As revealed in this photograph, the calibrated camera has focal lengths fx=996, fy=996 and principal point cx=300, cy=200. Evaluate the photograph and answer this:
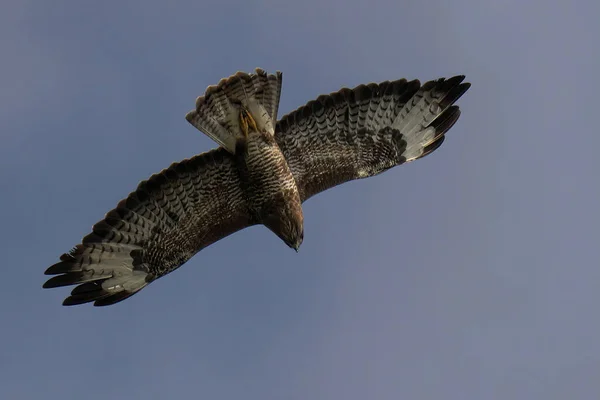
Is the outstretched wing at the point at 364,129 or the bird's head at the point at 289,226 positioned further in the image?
the outstretched wing at the point at 364,129

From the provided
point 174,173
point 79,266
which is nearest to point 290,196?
point 174,173

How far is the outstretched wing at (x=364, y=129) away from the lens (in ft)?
44.4

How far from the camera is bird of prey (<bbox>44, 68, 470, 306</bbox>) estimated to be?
12930mm

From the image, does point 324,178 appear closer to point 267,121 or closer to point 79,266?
point 267,121

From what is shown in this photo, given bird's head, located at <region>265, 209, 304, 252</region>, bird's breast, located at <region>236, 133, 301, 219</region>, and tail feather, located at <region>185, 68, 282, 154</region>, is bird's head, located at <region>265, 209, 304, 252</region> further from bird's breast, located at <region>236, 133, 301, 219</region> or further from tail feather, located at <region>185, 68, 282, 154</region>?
tail feather, located at <region>185, 68, 282, 154</region>

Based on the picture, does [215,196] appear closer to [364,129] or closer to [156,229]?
[156,229]

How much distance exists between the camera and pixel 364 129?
13.8m

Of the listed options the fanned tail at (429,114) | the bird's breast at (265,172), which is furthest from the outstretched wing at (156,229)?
the fanned tail at (429,114)

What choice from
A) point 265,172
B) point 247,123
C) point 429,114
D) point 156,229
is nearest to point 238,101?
point 247,123

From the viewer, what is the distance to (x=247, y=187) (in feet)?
43.4

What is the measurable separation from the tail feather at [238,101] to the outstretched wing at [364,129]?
1.12 ft

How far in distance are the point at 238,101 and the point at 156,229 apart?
200 centimetres

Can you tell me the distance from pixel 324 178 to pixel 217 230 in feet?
5.46

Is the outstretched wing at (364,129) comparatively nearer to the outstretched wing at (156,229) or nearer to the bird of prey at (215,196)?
the bird of prey at (215,196)
